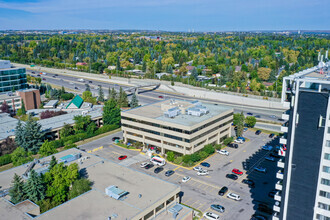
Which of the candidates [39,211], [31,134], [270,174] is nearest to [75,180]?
[39,211]

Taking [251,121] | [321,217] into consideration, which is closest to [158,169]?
[321,217]

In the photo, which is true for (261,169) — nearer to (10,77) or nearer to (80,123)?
(80,123)

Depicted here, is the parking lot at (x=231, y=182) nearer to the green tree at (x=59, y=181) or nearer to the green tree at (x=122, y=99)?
the green tree at (x=59, y=181)

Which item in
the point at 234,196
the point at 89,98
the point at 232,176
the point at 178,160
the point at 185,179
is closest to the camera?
the point at 234,196

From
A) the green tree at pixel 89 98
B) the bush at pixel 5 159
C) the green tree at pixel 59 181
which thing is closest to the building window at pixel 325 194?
the green tree at pixel 59 181

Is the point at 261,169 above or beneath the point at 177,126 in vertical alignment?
beneath
